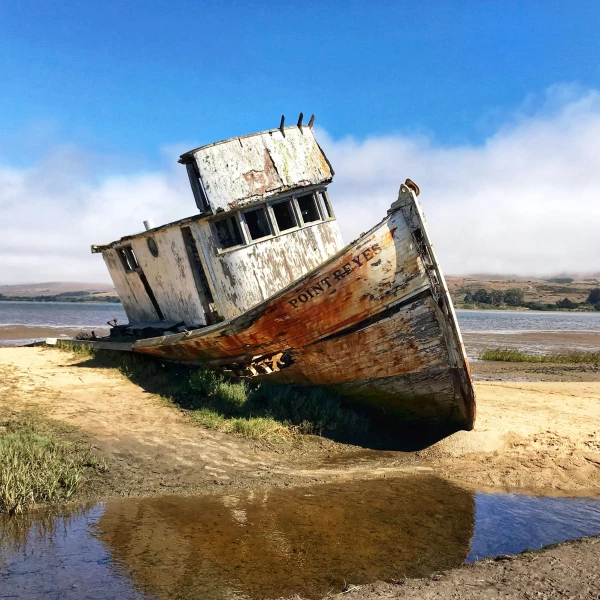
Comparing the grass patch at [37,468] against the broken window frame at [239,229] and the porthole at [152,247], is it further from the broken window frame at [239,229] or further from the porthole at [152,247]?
the porthole at [152,247]

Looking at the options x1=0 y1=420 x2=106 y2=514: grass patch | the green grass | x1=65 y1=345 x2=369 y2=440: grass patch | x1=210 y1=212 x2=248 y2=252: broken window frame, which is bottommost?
the green grass

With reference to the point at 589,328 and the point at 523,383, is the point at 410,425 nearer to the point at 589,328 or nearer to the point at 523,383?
the point at 523,383

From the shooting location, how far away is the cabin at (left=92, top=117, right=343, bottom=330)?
888 cm

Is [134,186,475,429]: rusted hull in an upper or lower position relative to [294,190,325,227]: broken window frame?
lower

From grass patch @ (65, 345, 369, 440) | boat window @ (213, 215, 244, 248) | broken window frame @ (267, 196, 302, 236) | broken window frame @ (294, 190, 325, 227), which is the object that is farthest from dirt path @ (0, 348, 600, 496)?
broken window frame @ (294, 190, 325, 227)

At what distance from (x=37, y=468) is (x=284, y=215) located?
5.53m

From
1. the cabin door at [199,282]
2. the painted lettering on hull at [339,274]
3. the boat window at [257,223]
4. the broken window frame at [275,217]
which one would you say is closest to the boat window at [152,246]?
the cabin door at [199,282]

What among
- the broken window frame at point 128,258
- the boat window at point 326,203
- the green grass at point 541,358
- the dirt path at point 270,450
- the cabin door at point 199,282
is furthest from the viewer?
the green grass at point 541,358

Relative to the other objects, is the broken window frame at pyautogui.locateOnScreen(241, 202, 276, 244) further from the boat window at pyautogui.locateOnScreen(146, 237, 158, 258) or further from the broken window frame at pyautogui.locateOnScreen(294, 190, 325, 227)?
the boat window at pyautogui.locateOnScreen(146, 237, 158, 258)

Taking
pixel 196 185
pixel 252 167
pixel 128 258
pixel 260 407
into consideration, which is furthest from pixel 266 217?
pixel 128 258

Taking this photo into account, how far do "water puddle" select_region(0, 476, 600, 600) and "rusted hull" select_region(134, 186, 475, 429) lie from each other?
5.95 ft

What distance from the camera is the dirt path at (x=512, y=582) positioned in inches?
154

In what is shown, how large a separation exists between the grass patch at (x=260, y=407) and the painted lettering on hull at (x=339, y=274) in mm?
1627

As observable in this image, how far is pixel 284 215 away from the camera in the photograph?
975 cm
